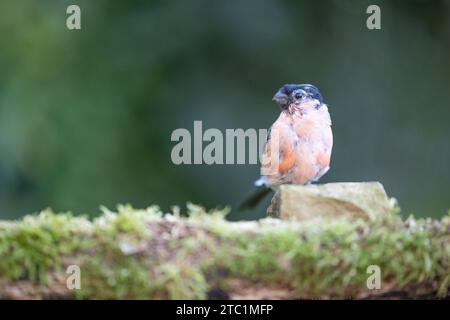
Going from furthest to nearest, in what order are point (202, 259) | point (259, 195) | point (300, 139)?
point (259, 195)
point (300, 139)
point (202, 259)

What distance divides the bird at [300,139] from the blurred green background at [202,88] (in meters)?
2.55

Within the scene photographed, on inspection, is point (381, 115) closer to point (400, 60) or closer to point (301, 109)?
point (400, 60)

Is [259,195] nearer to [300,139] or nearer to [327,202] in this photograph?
[300,139]

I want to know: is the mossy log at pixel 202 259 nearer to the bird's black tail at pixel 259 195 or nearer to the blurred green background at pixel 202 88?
the bird's black tail at pixel 259 195

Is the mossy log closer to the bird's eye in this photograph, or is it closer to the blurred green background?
the bird's eye

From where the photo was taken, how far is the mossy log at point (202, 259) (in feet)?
8.20

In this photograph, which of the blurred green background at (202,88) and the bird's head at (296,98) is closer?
the bird's head at (296,98)

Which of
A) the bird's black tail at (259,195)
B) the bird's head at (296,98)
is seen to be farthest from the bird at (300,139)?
the bird's black tail at (259,195)

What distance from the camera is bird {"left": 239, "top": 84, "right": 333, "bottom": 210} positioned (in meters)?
4.21

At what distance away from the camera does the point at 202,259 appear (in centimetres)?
250

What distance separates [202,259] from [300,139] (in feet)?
6.09

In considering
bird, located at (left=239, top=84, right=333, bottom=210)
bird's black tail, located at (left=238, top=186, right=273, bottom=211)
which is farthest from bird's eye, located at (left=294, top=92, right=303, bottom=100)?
bird's black tail, located at (left=238, top=186, right=273, bottom=211)

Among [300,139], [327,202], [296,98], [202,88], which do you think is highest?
[202,88]

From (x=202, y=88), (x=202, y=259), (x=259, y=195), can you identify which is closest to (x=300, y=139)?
(x=259, y=195)
